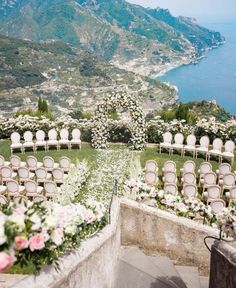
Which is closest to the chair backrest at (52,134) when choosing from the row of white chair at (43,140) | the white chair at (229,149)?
the row of white chair at (43,140)

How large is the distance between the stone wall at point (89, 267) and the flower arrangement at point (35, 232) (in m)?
0.16

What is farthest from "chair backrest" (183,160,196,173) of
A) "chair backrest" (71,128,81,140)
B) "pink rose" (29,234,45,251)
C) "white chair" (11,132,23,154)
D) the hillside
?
the hillside

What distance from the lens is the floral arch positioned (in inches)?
680

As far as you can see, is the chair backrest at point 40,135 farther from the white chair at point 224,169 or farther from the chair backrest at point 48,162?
the white chair at point 224,169

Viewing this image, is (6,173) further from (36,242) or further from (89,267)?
(36,242)

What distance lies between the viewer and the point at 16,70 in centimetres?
17838

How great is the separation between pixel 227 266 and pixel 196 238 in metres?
2.40

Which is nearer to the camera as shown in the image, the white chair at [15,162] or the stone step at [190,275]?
the stone step at [190,275]

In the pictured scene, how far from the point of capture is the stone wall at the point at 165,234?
762 cm

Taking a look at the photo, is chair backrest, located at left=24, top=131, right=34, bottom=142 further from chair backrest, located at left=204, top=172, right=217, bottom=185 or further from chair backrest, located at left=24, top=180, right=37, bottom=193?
chair backrest, located at left=204, top=172, right=217, bottom=185

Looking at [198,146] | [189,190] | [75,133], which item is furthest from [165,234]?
[75,133]

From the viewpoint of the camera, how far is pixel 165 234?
7.79 m

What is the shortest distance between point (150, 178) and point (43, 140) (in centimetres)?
645

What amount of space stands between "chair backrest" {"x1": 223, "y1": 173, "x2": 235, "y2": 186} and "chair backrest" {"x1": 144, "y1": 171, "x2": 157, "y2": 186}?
2.16 m
